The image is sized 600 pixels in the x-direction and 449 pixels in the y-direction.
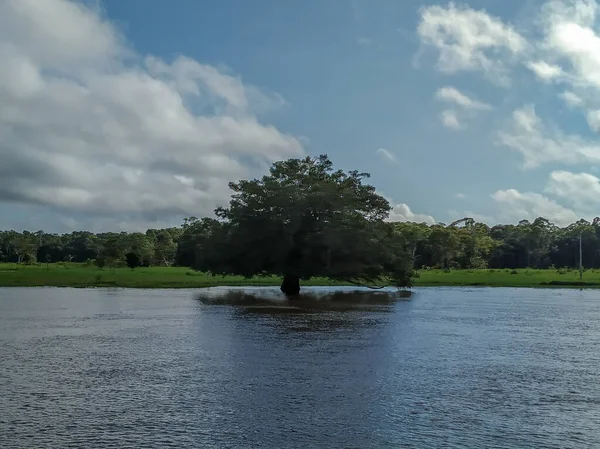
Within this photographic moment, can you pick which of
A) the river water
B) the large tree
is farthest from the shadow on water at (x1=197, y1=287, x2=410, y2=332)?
the large tree

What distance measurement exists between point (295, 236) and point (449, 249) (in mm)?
75823

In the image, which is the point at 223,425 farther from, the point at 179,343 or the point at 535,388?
the point at 179,343

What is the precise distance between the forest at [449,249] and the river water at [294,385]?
86807 mm

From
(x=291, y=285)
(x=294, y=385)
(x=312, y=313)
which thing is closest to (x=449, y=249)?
(x=291, y=285)

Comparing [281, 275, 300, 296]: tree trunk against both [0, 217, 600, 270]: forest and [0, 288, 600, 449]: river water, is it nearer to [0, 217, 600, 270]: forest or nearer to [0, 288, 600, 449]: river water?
[0, 288, 600, 449]: river water

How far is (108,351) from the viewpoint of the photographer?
1973 cm

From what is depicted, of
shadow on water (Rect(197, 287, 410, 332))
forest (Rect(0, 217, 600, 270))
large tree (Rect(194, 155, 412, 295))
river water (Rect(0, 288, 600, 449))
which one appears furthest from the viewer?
forest (Rect(0, 217, 600, 270))

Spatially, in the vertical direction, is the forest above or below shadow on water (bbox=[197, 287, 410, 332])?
above

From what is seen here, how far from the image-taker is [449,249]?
124312 mm

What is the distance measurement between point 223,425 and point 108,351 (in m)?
9.59

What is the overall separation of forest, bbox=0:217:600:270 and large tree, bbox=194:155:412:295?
181ft

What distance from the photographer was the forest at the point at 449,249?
124 meters

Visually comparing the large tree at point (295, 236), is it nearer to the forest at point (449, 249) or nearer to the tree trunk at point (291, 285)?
the tree trunk at point (291, 285)

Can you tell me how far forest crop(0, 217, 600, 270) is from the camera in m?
124
